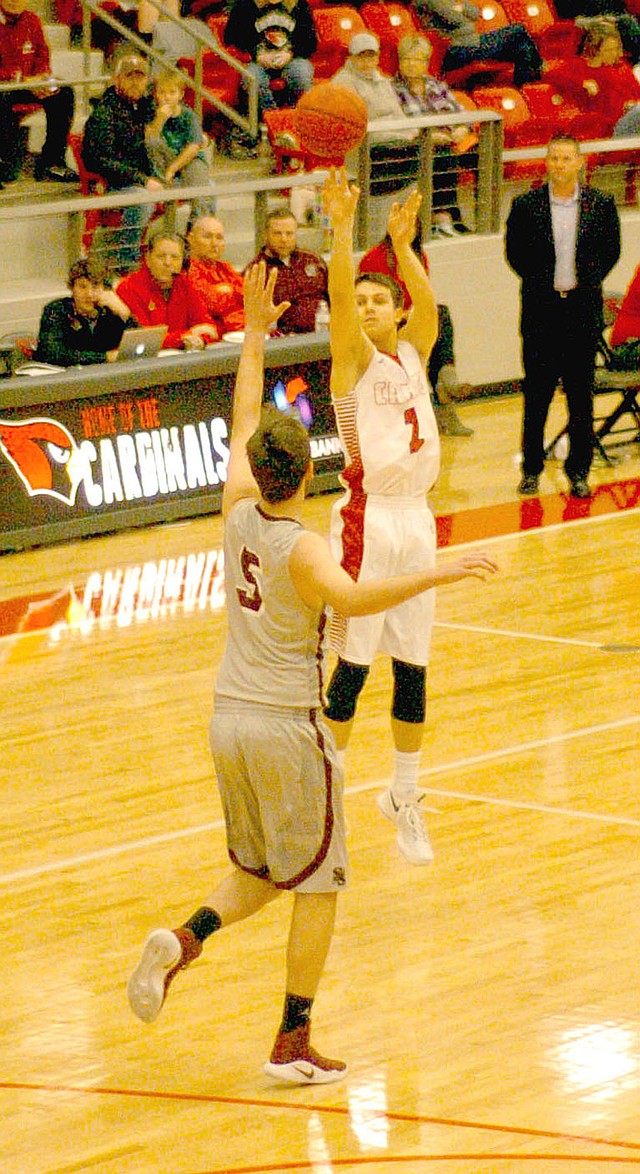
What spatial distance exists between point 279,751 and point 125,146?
9616 millimetres

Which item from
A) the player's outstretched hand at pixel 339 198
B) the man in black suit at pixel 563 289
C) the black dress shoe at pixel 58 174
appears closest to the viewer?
the player's outstretched hand at pixel 339 198

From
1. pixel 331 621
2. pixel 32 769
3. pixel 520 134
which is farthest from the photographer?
pixel 520 134

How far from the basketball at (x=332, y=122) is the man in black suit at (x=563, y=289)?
2.45 m

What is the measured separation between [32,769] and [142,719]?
0.70m

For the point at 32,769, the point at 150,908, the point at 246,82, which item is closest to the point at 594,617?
the point at 32,769

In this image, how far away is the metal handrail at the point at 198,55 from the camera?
49.1ft

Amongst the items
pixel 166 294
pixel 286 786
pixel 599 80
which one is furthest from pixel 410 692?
pixel 599 80

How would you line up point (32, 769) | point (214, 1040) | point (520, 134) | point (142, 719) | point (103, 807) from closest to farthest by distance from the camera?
point (214, 1040), point (103, 807), point (32, 769), point (142, 719), point (520, 134)

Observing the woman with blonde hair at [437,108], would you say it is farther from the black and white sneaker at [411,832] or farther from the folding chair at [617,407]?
the black and white sneaker at [411,832]

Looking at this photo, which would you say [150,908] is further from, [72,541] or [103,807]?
[72,541]

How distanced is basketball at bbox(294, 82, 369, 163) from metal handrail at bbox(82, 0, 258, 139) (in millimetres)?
5670

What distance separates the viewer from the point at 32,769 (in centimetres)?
753

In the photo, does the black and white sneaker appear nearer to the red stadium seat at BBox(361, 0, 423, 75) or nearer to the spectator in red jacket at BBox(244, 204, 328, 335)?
the spectator in red jacket at BBox(244, 204, 328, 335)

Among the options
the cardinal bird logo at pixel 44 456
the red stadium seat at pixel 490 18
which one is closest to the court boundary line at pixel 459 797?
the cardinal bird logo at pixel 44 456
